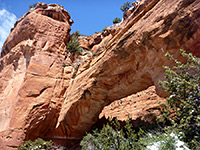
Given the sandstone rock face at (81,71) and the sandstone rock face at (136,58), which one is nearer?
the sandstone rock face at (136,58)

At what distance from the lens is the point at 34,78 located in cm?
1156

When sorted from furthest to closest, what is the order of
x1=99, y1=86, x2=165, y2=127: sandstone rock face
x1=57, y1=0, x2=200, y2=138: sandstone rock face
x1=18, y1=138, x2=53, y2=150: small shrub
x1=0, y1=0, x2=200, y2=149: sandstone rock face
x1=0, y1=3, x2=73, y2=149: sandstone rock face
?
x1=0, y1=3, x2=73, y2=149: sandstone rock face
x1=18, y1=138, x2=53, y2=150: small shrub
x1=99, y1=86, x2=165, y2=127: sandstone rock face
x1=0, y1=0, x2=200, y2=149: sandstone rock face
x1=57, y1=0, x2=200, y2=138: sandstone rock face

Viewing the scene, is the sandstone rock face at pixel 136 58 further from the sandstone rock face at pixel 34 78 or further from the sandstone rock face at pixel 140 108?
the sandstone rock face at pixel 34 78

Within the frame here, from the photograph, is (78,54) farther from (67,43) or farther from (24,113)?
(24,113)

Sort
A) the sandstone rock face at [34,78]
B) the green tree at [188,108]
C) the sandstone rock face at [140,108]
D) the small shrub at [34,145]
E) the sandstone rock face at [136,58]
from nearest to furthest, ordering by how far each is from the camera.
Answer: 1. the green tree at [188,108]
2. the sandstone rock face at [136,58]
3. the sandstone rock face at [140,108]
4. the small shrub at [34,145]
5. the sandstone rock face at [34,78]

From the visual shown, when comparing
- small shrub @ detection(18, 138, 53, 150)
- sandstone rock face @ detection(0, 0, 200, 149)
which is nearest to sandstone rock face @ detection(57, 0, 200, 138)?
sandstone rock face @ detection(0, 0, 200, 149)

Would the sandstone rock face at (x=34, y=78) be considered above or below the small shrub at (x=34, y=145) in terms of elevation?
above

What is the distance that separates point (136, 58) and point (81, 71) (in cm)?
515

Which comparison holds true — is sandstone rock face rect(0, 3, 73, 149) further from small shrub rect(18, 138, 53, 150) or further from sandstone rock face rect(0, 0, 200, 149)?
small shrub rect(18, 138, 53, 150)

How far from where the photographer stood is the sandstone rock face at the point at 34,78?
33.5ft

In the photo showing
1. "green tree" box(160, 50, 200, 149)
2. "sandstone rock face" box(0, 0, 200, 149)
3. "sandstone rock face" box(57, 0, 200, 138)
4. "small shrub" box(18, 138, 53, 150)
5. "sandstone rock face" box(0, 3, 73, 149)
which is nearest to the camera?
"green tree" box(160, 50, 200, 149)

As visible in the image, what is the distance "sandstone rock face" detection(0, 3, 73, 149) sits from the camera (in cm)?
1020

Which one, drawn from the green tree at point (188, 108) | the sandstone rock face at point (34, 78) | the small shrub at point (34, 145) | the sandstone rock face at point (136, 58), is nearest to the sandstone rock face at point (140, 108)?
the sandstone rock face at point (136, 58)

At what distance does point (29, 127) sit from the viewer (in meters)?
10.1
